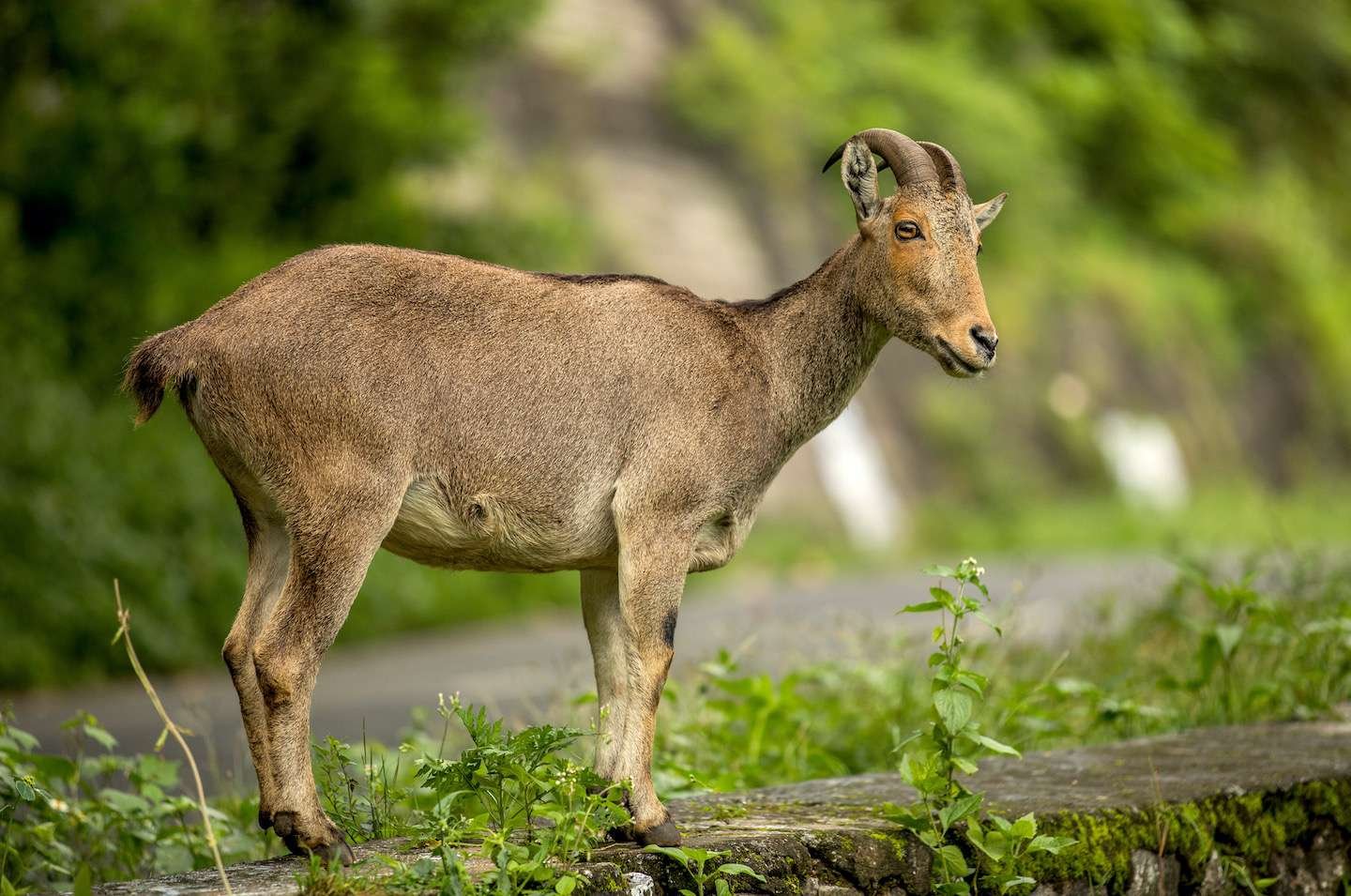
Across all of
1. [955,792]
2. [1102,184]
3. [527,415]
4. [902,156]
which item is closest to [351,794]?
[527,415]

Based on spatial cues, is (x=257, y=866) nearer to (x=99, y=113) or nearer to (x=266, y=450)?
(x=266, y=450)

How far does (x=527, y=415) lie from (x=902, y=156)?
1415 mm

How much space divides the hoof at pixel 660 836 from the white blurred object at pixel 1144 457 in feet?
67.7

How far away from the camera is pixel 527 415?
15.1 feet

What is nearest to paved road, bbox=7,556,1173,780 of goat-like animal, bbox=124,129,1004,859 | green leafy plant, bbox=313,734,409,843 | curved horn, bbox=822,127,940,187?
green leafy plant, bbox=313,734,409,843

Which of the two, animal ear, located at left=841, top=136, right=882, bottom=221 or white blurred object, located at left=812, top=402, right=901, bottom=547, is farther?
white blurred object, located at left=812, top=402, right=901, bottom=547

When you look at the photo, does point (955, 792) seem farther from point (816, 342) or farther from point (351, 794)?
point (351, 794)

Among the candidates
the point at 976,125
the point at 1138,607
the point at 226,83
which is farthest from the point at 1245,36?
the point at 1138,607

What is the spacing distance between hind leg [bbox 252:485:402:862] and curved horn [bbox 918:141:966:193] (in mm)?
1986

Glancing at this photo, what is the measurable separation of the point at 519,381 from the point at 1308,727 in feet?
11.8

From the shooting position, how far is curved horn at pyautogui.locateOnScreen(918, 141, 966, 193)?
4.96 m

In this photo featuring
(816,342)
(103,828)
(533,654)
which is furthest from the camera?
(533,654)

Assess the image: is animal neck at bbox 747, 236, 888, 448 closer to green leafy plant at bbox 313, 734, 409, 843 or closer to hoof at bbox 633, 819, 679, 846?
hoof at bbox 633, 819, 679, 846

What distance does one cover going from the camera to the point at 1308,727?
6.34m
